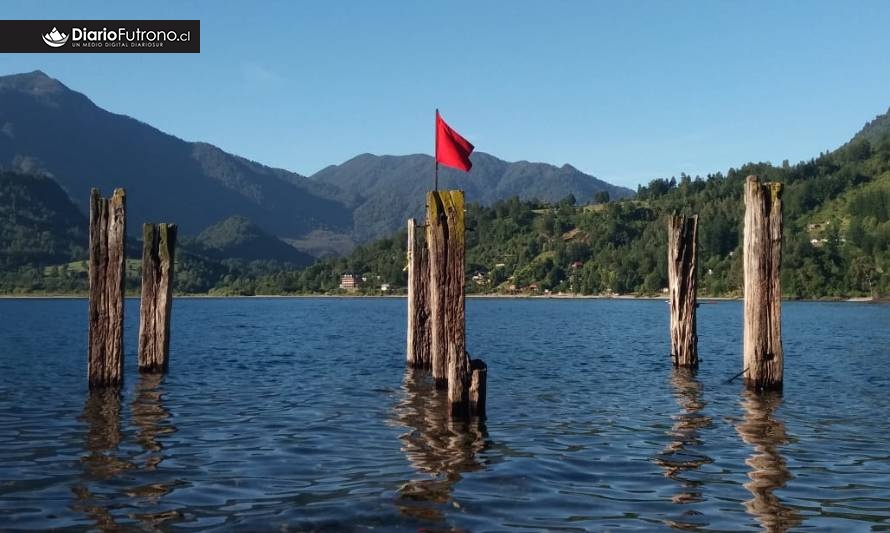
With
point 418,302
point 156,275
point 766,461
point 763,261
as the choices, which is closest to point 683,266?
point 763,261

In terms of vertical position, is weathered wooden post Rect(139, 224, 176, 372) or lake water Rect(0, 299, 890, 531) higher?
weathered wooden post Rect(139, 224, 176, 372)

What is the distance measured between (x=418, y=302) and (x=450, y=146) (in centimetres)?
814

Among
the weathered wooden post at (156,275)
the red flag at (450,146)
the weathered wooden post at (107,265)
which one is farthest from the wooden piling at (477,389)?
the weathered wooden post at (156,275)

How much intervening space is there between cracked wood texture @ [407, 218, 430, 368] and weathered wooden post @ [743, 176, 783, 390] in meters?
11.2

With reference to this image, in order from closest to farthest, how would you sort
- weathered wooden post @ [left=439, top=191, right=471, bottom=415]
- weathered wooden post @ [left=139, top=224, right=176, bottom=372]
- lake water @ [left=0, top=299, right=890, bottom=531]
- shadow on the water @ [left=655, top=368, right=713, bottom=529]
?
lake water @ [left=0, top=299, right=890, bottom=531]
shadow on the water @ [left=655, top=368, right=713, bottom=529]
weathered wooden post @ [left=439, top=191, right=471, bottom=415]
weathered wooden post @ [left=139, top=224, right=176, bottom=372]

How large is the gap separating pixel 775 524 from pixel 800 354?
35.2 meters

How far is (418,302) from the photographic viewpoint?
3003 centimetres

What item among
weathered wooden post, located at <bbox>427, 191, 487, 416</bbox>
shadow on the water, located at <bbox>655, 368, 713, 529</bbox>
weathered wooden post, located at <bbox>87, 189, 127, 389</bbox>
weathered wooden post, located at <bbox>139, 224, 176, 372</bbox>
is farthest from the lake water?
weathered wooden post, located at <bbox>139, 224, 176, 372</bbox>

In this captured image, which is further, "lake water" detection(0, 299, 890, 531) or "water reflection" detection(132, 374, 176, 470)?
"water reflection" detection(132, 374, 176, 470)

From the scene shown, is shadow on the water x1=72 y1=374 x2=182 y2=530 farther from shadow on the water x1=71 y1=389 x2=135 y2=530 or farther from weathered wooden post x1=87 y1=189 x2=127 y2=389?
weathered wooden post x1=87 y1=189 x2=127 y2=389

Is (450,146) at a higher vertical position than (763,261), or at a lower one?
higher

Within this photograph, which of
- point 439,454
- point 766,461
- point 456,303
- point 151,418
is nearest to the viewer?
point 766,461

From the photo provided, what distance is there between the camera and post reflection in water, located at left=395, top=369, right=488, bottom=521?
12562 mm

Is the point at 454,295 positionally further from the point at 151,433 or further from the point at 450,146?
the point at 151,433
